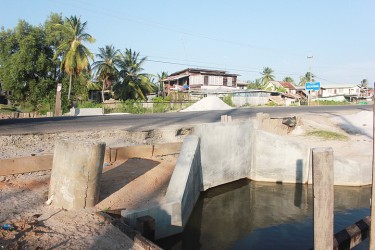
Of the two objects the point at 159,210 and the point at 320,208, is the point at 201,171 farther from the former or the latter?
the point at 320,208

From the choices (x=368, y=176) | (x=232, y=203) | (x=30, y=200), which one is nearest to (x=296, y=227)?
(x=232, y=203)

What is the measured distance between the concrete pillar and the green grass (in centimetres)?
1343

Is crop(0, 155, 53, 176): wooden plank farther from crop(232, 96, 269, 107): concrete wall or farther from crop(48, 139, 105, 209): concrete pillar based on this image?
crop(232, 96, 269, 107): concrete wall

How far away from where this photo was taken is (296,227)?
29.7ft

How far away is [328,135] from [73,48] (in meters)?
28.9

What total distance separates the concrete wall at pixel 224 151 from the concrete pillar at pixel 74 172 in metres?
5.04

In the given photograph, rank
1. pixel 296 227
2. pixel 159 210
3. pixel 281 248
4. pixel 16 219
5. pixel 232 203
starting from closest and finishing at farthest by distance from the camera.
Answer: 1. pixel 16 219
2. pixel 159 210
3. pixel 281 248
4. pixel 296 227
5. pixel 232 203

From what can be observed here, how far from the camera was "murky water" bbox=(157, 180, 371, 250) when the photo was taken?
25.8 ft

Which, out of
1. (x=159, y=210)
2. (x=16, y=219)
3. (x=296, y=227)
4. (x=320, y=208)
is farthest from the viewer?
(x=296, y=227)

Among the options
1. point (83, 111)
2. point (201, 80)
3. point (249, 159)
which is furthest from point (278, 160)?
point (201, 80)

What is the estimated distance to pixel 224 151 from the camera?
11898mm

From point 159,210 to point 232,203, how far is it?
466 centimetres

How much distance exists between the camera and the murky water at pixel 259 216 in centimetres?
786

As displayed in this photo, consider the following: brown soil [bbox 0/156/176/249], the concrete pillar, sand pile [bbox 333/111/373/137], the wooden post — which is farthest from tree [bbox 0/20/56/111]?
the wooden post
